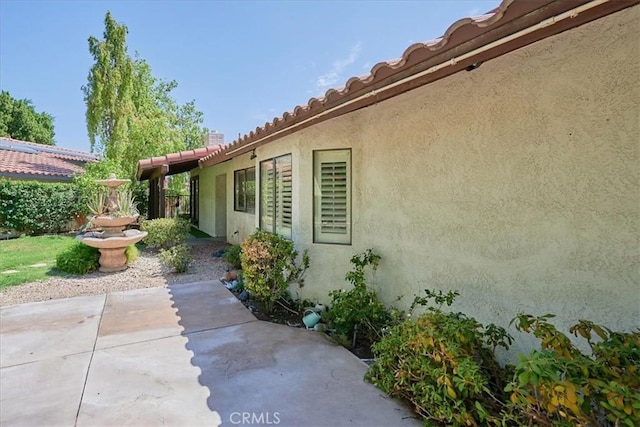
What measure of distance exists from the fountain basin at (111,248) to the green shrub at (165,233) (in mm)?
2167

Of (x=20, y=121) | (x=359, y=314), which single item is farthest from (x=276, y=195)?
(x=20, y=121)

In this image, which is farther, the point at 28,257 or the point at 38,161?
the point at 38,161

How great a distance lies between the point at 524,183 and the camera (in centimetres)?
345

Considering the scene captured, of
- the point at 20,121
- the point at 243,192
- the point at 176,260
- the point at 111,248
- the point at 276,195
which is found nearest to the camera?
the point at 276,195

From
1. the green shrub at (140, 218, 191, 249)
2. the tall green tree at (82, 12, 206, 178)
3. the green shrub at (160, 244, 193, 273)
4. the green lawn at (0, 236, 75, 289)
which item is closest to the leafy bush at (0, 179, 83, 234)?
the green lawn at (0, 236, 75, 289)

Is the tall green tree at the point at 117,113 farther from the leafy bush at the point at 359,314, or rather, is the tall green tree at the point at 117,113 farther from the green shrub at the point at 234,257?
the leafy bush at the point at 359,314

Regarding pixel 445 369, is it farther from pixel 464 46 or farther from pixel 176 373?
pixel 176 373

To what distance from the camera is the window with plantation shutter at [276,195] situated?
743 cm

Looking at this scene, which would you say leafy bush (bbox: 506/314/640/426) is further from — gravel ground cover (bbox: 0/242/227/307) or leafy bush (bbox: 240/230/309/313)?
gravel ground cover (bbox: 0/242/227/307)

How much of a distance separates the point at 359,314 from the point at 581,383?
120 inches

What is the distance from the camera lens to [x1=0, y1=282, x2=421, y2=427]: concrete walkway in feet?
11.3

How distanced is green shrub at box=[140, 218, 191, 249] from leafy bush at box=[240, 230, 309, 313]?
7051mm

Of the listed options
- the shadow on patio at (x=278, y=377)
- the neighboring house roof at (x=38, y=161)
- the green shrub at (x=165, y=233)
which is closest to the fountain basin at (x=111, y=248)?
the green shrub at (x=165, y=233)

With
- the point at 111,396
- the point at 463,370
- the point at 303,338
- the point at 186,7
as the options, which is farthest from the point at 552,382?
the point at 186,7
